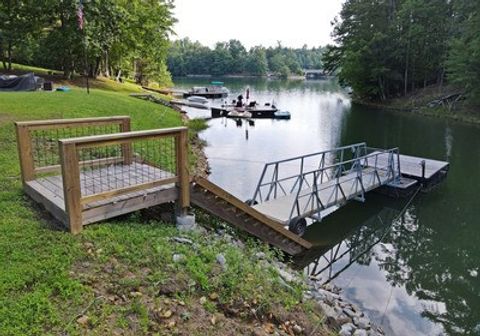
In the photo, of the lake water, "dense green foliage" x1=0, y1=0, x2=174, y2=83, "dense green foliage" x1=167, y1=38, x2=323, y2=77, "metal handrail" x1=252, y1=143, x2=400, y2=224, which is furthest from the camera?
"dense green foliage" x1=167, y1=38, x2=323, y2=77

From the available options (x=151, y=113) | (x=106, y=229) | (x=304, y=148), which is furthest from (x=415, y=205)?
(x=151, y=113)

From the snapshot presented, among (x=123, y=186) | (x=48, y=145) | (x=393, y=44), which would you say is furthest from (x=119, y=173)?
(x=393, y=44)

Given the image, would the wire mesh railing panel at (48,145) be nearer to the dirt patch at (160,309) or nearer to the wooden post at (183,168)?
the wooden post at (183,168)

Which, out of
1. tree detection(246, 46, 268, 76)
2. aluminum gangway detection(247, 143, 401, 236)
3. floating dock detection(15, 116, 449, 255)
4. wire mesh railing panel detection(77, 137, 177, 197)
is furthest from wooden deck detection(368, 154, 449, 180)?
tree detection(246, 46, 268, 76)

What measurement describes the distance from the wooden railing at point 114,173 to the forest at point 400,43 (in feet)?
92.0

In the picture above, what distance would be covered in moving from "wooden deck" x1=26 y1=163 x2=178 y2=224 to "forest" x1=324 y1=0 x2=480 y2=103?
28192 mm

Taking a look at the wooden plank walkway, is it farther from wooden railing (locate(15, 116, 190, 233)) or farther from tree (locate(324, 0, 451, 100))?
tree (locate(324, 0, 451, 100))

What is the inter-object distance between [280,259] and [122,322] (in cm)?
384

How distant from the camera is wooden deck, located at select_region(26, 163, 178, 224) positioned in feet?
14.6

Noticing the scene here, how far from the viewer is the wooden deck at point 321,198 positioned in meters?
7.96

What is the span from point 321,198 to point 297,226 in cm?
160

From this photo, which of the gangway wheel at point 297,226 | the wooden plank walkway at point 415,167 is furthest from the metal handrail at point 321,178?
the wooden plank walkway at point 415,167

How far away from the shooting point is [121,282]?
3.54 meters

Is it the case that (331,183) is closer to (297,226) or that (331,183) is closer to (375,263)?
(297,226)
